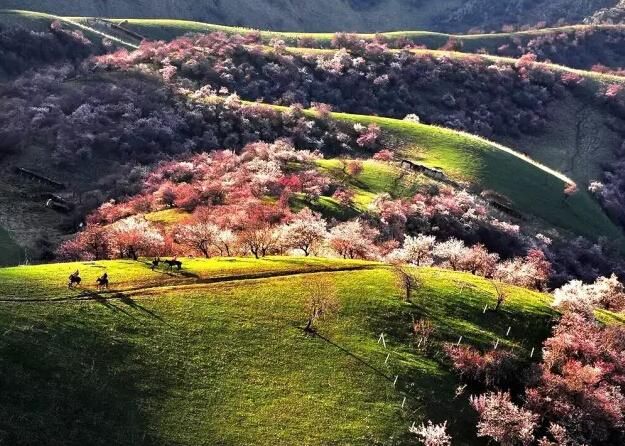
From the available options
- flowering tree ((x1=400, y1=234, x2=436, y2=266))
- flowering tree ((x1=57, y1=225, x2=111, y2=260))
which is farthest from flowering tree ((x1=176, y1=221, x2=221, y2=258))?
flowering tree ((x1=400, y1=234, x2=436, y2=266))

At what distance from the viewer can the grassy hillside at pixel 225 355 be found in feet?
105

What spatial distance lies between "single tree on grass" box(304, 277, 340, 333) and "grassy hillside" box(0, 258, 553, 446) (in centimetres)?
45

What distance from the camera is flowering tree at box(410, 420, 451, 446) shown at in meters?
34.0

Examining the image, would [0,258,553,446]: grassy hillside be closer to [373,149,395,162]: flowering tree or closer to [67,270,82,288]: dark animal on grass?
[67,270,82,288]: dark animal on grass

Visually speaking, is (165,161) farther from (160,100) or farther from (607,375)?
(607,375)

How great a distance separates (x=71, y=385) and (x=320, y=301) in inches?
745

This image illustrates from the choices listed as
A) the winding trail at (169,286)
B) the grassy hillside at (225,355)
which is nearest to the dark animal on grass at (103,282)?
the winding trail at (169,286)

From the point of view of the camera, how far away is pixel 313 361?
38.9 m

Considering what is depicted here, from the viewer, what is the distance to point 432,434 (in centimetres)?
3431

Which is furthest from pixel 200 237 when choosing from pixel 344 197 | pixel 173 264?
pixel 344 197

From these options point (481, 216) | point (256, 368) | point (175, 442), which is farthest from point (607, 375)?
point (481, 216)

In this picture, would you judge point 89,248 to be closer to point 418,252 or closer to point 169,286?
point 169,286

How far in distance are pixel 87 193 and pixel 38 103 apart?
1297 inches

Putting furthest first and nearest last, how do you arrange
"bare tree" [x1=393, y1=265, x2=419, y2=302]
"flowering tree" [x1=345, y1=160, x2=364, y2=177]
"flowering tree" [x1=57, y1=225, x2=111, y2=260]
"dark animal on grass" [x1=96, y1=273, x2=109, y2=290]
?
"flowering tree" [x1=345, y1=160, x2=364, y2=177] → "flowering tree" [x1=57, y1=225, x2=111, y2=260] → "bare tree" [x1=393, y1=265, x2=419, y2=302] → "dark animal on grass" [x1=96, y1=273, x2=109, y2=290]
